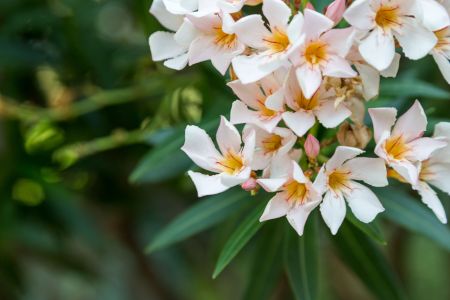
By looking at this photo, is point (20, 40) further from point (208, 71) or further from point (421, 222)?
point (421, 222)

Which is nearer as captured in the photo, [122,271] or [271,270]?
[271,270]

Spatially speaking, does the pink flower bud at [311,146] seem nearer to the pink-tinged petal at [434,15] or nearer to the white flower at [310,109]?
the white flower at [310,109]

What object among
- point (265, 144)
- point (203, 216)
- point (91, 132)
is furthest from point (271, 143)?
point (91, 132)

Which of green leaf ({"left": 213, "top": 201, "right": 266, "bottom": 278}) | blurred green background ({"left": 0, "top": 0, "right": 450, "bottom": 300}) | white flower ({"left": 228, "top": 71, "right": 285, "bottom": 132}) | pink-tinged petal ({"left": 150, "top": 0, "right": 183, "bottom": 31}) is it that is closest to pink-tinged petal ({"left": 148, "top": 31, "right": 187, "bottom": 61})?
pink-tinged petal ({"left": 150, "top": 0, "right": 183, "bottom": 31})

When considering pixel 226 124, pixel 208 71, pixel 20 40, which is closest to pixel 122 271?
pixel 20 40

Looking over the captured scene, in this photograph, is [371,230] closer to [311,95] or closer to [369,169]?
A: [369,169]

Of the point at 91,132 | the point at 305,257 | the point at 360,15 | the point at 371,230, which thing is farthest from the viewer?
the point at 91,132

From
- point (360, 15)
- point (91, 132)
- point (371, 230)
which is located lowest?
point (91, 132)
